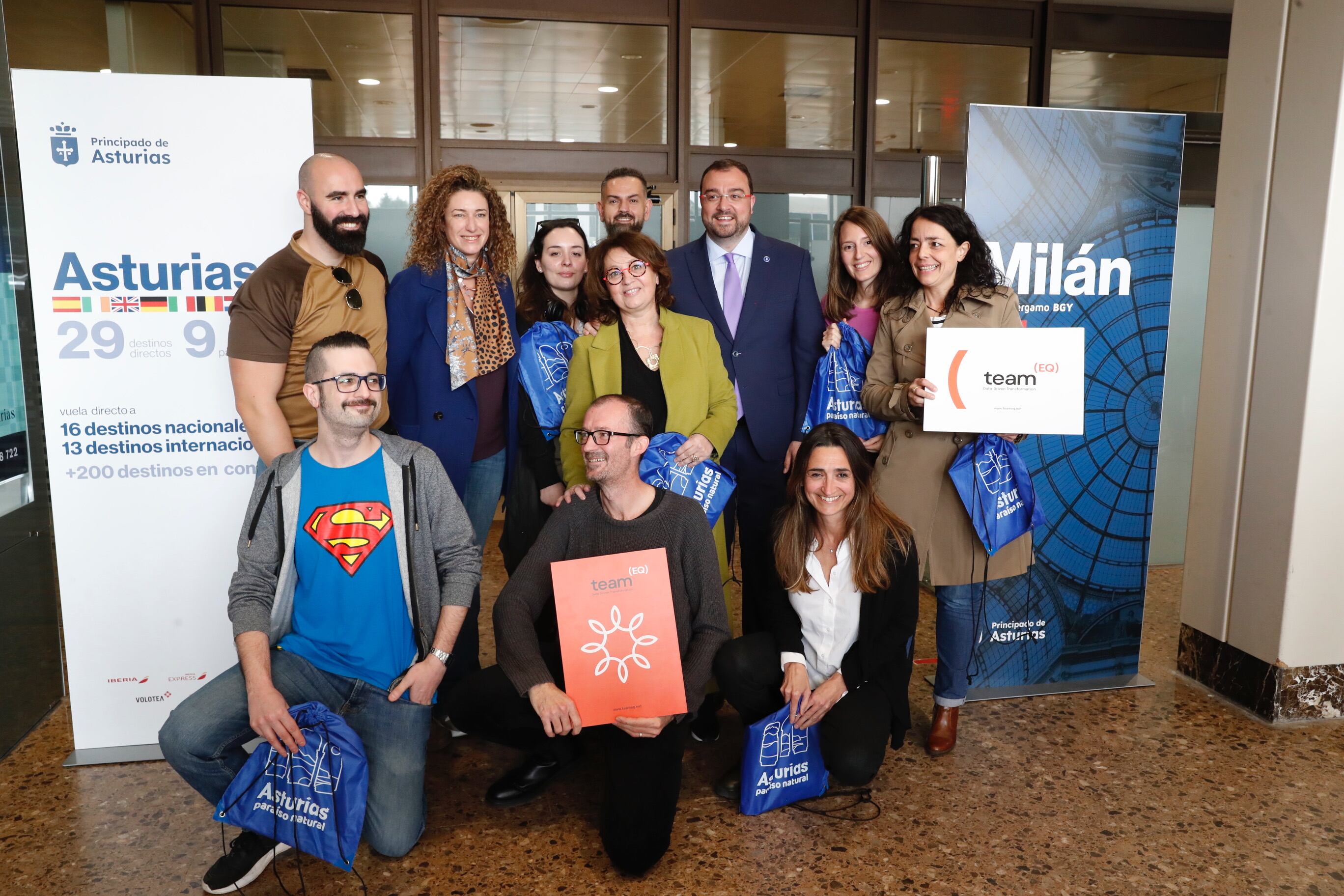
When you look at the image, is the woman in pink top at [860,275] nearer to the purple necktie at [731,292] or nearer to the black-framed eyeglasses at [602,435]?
the purple necktie at [731,292]

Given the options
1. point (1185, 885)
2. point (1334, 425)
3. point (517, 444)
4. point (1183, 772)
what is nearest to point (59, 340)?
point (517, 444)

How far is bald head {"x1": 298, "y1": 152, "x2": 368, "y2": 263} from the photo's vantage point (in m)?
2.87

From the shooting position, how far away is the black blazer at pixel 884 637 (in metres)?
2.79

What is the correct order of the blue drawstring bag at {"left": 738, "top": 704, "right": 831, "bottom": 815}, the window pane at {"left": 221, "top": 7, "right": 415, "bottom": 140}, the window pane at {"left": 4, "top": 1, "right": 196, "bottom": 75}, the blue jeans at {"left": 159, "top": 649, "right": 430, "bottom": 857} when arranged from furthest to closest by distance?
1. the window pane at {"left": 221, "top": 7, "right": 415, "bottom": 140}
2. the window pane at {"left": 4, "top": 1, "right": 196, "bottom": 75}
3. the blue drawstring bag at {"left": 738, "top": 704, "right": 831, "bottom": 815}
4. the blue jeans at {"left": 159, "top": 649, "right": 430, "bottom": 857}

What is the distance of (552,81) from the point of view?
19.1 ft

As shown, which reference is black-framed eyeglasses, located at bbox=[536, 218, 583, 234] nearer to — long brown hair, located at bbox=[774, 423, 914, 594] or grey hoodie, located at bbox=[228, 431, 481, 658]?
grey hoodie, located at bbox=[228, 431, 481, 658]

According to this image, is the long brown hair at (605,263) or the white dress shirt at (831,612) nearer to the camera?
the white dress shirt at (831,612)

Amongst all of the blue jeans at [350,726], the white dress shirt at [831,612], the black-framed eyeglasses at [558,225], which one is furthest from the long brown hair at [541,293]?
the blue jeans at [350,726]

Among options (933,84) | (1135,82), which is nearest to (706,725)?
(933,84)

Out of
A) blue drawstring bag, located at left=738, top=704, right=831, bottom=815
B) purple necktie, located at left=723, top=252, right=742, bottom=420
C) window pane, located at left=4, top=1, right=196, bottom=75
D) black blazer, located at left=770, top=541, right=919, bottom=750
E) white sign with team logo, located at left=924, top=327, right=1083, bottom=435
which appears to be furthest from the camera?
window pane, located at left=4, top=1, right=196, bottom=75

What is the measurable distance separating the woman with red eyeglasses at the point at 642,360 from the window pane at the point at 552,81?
3.04 m

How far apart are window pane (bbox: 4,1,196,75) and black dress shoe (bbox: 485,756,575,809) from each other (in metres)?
4.43

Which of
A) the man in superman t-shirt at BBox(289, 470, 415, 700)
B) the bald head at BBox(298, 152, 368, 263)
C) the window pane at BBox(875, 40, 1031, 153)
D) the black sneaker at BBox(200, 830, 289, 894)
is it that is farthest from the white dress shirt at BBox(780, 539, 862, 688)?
the window pane at BBox(875, 40, 1031, 153)

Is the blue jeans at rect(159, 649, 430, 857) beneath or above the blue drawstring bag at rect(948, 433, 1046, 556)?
beneath
